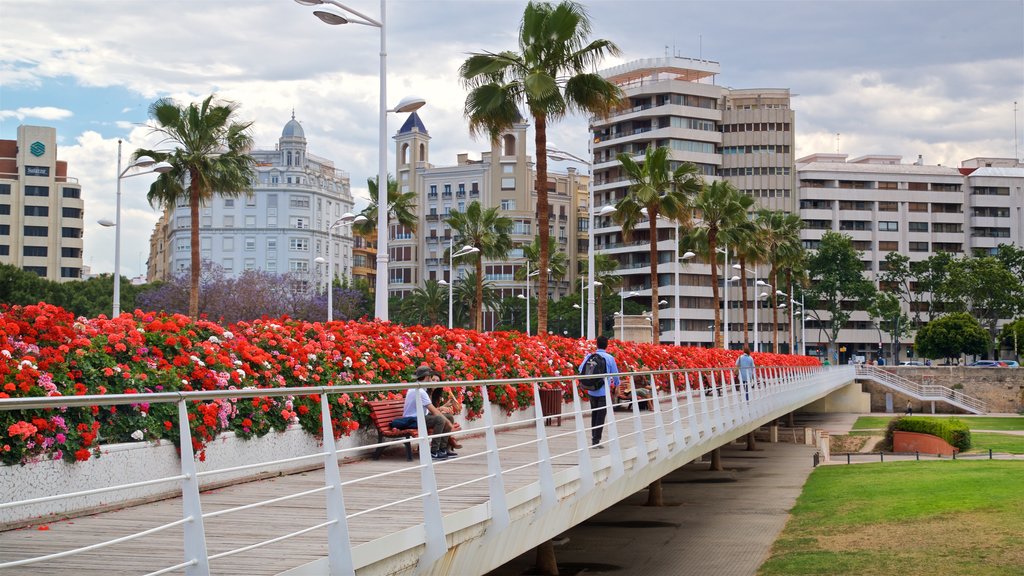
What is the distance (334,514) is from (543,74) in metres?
24.2

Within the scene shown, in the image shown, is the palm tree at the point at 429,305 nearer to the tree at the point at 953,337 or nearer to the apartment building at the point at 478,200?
the apartment building at the point at 478,200

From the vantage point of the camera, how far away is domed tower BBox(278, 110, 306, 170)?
164250 mm

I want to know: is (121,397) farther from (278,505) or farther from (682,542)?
(682,542)

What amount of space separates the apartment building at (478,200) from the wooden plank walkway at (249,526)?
135135mm

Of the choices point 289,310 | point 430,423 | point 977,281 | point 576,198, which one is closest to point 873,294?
point 977,281

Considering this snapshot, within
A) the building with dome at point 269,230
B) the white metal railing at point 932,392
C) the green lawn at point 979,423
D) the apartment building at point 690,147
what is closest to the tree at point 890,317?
the apartment building at point 690,147

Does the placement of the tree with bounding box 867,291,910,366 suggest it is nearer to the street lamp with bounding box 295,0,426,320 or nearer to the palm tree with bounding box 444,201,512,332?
the palm tree with bounding box 444,201,512,332

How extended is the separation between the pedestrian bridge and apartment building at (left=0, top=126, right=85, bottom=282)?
128 meters

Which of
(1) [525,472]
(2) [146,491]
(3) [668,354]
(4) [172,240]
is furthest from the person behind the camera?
(4) [172,240]

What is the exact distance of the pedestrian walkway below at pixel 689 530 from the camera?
21.7 meters

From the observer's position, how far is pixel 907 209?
146 meters

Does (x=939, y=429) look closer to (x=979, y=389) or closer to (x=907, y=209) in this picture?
(x=979, y=389)

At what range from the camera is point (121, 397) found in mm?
5191

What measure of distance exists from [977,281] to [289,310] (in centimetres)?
6702
